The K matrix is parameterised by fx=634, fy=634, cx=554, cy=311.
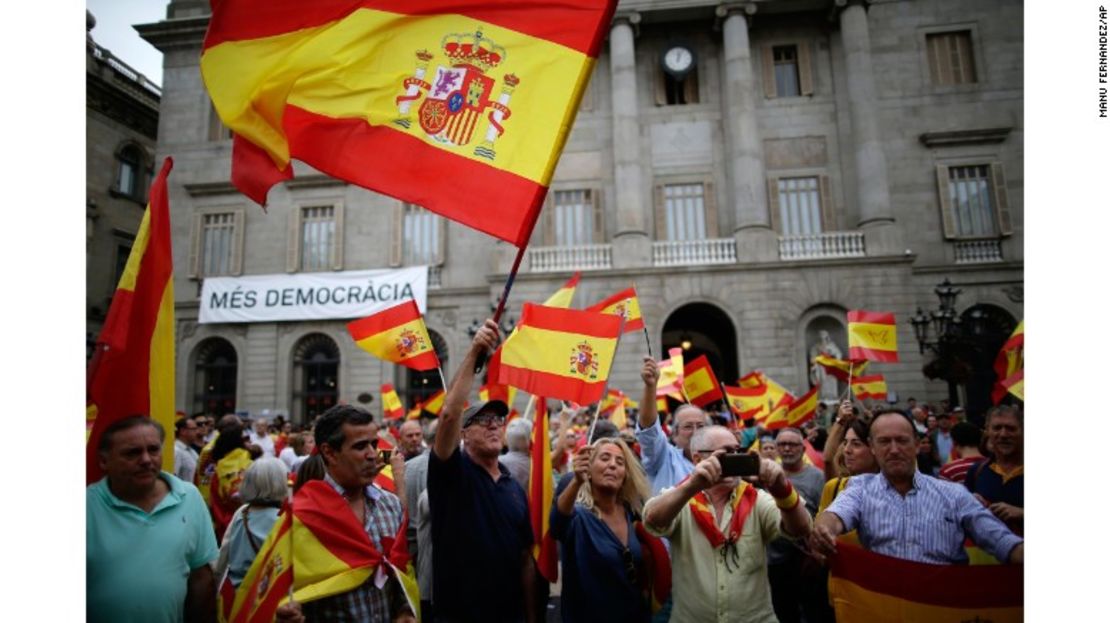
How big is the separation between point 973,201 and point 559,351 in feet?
64.8

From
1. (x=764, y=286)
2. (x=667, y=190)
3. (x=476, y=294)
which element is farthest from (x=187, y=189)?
(x=764, y=286)

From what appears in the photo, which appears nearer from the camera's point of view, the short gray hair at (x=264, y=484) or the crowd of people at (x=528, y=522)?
the crowd of people at (x=528, y=522)

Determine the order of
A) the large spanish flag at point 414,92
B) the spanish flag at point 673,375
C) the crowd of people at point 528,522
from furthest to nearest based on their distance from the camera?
the spanish flag at point 673,375 < the large spanish flag at point 414,92 < the crowd of people at point 528,522

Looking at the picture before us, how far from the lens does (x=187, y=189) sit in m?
23.0

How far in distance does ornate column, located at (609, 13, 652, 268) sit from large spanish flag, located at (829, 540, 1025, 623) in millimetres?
A: 16567

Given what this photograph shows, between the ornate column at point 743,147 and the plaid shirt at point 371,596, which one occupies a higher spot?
the ornate column at point 743,147

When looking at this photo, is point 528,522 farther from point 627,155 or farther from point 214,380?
point 214,380

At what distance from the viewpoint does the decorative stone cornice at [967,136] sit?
774 inches

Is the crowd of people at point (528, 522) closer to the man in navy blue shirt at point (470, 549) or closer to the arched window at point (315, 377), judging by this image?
the man in navy blue shirt at point (470, 549)

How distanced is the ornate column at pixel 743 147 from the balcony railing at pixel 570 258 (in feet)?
13.3

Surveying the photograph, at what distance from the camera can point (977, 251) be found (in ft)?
63.5

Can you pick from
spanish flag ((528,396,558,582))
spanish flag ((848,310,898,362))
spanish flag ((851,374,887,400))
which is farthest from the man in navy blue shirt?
spanish flag ((851,374,887,400))

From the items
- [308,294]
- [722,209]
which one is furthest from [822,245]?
[308,294]

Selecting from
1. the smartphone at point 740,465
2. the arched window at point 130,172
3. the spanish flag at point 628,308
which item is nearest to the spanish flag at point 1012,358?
the spanish flag at point 628,308
